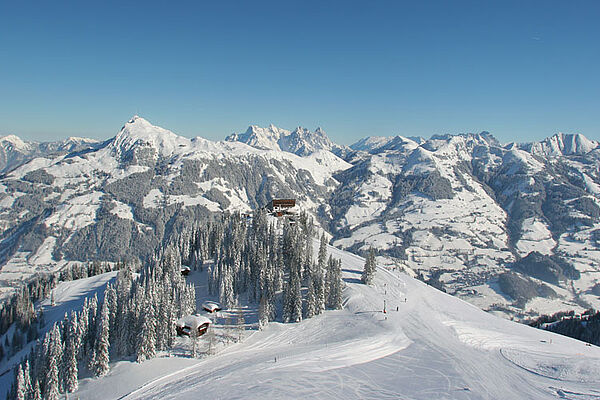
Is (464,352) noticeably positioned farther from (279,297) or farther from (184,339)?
(184,339)

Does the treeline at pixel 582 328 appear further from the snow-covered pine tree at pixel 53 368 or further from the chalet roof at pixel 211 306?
Result: the snow-covered pine tree at pixel 53 368

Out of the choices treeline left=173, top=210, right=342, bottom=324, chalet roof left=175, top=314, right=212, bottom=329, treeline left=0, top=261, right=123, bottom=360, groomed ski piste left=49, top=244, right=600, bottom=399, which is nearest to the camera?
groomed ski piste left=49, top=244, right=600, bottom=399

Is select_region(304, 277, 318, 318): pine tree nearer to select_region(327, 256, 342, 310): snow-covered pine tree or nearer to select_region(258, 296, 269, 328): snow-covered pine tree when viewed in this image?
select_region(327, 256, 342, 310): snow-covered pine tree

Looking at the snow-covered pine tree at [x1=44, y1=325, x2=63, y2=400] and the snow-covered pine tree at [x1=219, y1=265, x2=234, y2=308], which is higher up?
the snow-covered pine tree at [x1=219, y1=265, x2=234, y2=308]

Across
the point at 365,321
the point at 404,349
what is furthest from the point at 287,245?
the point at 404,349

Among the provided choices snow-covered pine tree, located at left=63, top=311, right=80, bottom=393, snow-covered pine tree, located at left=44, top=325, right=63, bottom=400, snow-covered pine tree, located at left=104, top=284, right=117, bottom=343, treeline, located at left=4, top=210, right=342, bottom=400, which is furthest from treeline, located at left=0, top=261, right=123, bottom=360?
snow-covered pine tree, located at left=44, top=325, right=63, bottom=400
